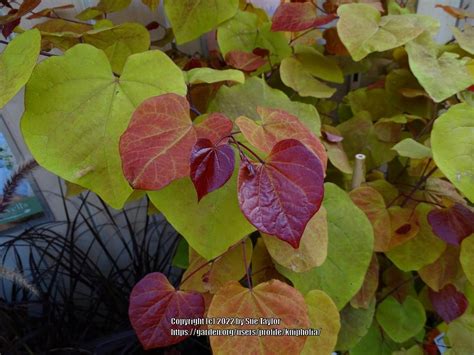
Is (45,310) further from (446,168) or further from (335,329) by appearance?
(446,168)

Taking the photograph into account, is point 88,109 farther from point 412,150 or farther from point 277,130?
point 412,150

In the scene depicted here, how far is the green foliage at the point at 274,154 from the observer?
1.15 ft

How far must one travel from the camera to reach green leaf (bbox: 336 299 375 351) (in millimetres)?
582

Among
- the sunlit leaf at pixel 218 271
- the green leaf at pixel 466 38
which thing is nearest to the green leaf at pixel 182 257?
the sunlit leaf at pixel 218 271

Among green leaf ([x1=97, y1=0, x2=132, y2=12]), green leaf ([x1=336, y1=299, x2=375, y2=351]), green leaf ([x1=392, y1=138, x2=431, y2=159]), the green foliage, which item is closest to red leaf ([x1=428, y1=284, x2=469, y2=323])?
the green foliage

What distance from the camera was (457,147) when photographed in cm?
41

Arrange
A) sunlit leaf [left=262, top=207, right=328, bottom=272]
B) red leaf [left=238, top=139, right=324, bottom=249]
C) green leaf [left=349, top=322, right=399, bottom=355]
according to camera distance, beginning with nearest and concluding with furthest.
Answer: red leaf [left=238, top=139, right=324, bottom=249], sunlit leaf [left=262, top=207, right=328, bottom=272], green leaf [left=349, top=322, right=399, bottom=355]

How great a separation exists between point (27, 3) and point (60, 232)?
560 millimetres

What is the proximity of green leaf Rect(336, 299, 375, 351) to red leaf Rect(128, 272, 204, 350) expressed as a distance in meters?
0.27

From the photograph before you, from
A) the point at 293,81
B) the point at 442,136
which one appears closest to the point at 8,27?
the point at 293,81

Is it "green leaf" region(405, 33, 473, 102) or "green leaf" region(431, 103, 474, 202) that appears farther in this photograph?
"green leaf" region(405, 33, 473, 102)

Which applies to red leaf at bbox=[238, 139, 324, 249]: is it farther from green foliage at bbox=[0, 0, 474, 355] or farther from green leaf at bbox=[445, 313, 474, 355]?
green leaf at bbox=[445, 313, 474, 355]

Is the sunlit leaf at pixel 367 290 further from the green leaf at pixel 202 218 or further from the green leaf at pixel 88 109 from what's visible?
the green leaf at pixel 88 109

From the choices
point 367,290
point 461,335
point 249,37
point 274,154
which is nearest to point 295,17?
point 249,37
